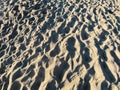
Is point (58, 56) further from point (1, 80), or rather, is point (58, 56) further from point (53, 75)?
point (1, 80)

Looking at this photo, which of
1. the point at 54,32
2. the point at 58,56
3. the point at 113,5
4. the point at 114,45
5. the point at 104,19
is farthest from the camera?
the point at 113,5

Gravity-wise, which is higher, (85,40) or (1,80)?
(1,80)

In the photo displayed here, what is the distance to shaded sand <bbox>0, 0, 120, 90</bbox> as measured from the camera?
587 centimetres

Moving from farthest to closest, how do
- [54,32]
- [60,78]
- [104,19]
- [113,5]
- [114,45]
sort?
[113,5], [104,19], [54,32], [114,45], [60,78]

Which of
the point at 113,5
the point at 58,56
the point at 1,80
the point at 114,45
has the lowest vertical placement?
the point at 113,5

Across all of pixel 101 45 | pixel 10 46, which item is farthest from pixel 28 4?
pixel 101 45

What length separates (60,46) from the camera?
23.7ft

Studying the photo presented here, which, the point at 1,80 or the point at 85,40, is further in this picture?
the point at 85,40

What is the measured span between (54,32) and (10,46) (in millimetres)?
1413

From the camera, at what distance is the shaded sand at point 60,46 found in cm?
587

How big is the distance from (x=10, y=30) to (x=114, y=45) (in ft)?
10.3

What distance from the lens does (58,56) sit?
675 centimetres

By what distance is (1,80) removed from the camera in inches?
235

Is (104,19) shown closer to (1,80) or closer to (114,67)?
(114,67)
